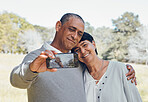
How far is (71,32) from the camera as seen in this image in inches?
87.3

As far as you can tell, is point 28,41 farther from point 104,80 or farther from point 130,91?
point 130,91

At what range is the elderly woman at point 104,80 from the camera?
2.20 m

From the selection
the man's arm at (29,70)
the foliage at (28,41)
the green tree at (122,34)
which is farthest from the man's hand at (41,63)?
the foliage at (28,41)

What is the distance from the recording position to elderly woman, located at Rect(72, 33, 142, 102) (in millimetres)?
2197

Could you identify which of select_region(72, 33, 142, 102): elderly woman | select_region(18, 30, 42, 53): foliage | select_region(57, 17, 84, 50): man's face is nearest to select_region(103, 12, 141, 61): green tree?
select_region(18, 30, 42, 53): foliage

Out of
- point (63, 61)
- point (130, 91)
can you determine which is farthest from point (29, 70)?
point (130, 91)

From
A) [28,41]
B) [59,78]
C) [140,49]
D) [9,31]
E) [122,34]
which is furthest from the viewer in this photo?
[28,41]

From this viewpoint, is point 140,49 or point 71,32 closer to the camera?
point 71,32

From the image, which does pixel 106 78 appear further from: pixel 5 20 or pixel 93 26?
pixel 93 26

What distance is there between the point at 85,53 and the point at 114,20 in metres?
36.9

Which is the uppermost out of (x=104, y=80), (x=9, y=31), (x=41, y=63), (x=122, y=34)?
(x=9, y=31)

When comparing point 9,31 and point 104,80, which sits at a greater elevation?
point 9,31

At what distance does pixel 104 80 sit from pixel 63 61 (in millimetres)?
882

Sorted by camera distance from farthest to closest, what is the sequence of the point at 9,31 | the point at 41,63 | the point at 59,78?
1. the point at 9,31
2. the point at 59,78
3. the point at 41,63
